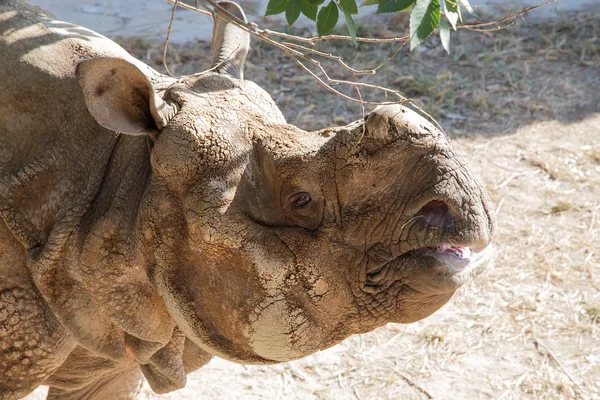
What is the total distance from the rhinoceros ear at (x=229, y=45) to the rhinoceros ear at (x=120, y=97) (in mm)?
427

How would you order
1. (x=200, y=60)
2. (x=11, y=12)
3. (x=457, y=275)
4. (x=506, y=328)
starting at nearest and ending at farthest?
(x=457, y=275)
(x=11, y=12)
(x=506, y=328)
(x=200, y=60)

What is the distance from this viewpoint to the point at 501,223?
6.21 m

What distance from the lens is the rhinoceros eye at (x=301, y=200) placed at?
2.53 meters

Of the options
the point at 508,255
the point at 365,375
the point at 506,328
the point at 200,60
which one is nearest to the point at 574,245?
the point at 508,255

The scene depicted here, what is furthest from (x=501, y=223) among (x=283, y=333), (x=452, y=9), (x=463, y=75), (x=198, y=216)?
(x=198, y=216)

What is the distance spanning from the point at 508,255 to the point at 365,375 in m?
1.64

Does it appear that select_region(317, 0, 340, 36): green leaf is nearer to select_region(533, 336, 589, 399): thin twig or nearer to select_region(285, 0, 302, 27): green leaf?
select_region(285, 0, 302, 27): green leaf

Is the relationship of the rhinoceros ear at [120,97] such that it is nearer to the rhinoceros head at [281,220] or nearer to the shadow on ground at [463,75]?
the rhinoceros head at [281,220]

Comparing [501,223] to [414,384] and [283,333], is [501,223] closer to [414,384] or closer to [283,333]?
[414,384]

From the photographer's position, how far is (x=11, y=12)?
10.0ft

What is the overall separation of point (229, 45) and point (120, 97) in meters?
0.68

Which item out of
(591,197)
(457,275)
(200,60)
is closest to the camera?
(457,275)

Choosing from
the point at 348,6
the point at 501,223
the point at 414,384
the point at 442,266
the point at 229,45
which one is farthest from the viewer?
the point at 501,223

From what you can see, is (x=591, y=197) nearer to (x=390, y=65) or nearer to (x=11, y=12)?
(x=390, y=65)
